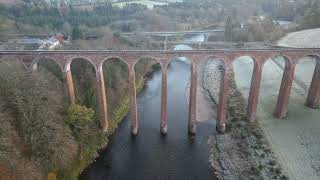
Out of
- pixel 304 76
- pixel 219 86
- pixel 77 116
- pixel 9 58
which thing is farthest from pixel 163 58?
pixel 304 76

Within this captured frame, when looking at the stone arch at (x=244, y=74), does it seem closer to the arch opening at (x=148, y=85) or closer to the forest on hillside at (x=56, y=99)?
the forest on hillside at (x=56, y=99)

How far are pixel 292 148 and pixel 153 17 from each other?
68.6 m

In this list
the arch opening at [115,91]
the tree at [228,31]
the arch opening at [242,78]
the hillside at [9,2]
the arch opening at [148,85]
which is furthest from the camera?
the tree at [228,31]

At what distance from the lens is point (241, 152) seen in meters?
33.6

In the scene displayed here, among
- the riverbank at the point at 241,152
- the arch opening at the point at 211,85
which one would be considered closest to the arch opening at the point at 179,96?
the arch opening at the point at 211,85

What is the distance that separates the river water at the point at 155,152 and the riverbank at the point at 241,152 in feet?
4.61

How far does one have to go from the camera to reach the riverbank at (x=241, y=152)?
30391 mm

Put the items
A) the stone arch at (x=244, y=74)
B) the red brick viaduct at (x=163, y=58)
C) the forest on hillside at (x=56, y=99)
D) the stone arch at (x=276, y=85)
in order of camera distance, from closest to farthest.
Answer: the forest on hillside at (x=56, y=99) → the red brick viaduct at (x=163, y=58) → the stone arch at (x=276, y=85) → the stone arch at (x=244, y=74)

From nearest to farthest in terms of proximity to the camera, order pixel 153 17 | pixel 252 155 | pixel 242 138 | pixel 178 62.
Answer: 1. pixel 252 155
2. pixel 242 138
3. pixel 178 62
4. pixel 153 17

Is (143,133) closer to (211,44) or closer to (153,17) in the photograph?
(211,44)

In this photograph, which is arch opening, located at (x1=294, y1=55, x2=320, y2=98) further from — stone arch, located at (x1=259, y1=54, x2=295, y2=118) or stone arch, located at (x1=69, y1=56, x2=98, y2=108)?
Result: stone arch, located at (x1=69, y1=56, x2=98, y2=108)

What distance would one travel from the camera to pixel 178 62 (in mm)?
68750

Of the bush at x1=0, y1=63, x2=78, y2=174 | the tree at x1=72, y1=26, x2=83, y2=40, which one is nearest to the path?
the bush at x1=0, y1=63, x2=78, y2=174

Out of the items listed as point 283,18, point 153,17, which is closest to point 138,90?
point 153,17
